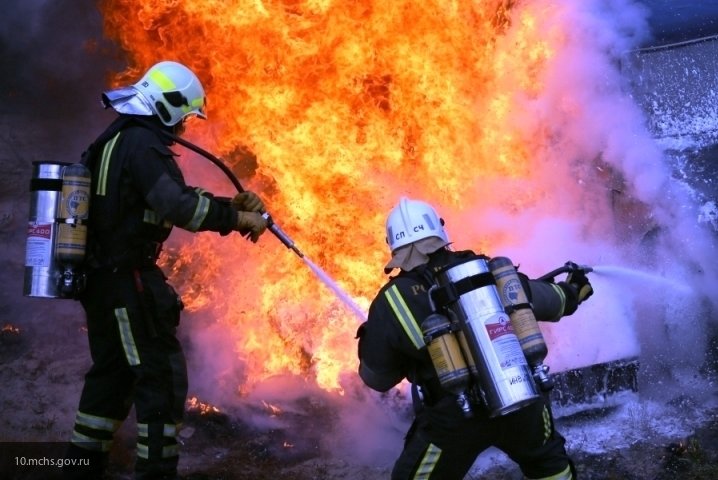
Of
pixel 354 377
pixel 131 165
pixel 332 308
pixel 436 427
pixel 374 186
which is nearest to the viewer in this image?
pixel 436 427

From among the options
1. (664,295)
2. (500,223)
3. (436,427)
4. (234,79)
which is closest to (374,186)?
(500,223)

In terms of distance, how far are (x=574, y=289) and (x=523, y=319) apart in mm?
684

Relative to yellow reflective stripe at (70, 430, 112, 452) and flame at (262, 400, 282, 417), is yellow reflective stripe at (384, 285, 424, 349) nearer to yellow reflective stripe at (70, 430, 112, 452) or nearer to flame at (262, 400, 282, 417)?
yellow reflective stripe at (70, 430, 112, 452)

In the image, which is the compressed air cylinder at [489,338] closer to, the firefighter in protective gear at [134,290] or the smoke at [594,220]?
the firefighter in protective gear at [134,290]

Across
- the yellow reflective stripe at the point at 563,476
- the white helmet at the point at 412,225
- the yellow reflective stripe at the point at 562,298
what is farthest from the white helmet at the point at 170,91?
the yellow reflective stripe at the point at 563,476

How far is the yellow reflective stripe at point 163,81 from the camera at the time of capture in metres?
3.95

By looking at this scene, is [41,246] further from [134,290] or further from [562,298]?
[562,298]

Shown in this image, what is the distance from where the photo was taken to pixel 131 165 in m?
3.66

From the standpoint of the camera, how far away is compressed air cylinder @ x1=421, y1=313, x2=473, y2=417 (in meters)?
2.66

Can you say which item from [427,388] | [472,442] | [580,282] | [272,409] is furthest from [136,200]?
[272,409]

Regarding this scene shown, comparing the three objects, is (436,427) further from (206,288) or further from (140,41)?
(140,41)

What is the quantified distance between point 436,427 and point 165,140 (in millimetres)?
2362

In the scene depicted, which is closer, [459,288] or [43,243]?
[459,288]

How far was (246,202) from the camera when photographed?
400 centimetres
